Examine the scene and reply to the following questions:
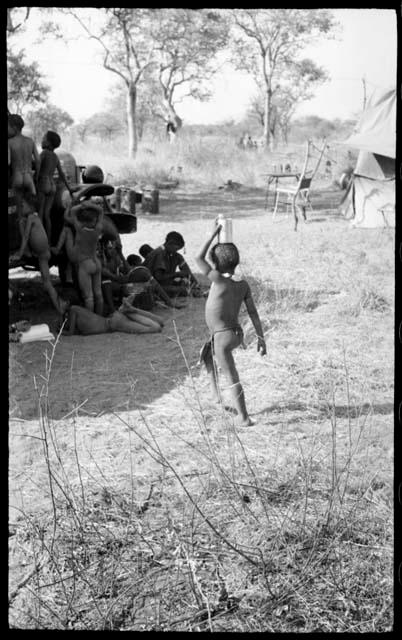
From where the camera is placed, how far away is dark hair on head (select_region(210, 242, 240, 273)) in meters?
3.99

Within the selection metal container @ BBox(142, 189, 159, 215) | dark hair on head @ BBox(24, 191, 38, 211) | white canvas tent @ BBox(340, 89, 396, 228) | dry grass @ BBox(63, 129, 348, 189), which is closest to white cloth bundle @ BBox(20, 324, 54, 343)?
dark hair on head @ BBox(24, 191, 38, 211)

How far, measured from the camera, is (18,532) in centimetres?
305

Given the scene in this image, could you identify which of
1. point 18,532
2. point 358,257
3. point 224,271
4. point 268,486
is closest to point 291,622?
point 268,486

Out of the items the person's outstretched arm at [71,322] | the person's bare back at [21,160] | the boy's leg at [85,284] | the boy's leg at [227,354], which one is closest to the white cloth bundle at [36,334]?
the person's outstretched arm at [71,322]

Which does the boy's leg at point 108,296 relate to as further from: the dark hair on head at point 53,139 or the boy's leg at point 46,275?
the dark hair on head at point 53,139

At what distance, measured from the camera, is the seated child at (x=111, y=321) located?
6145 mm

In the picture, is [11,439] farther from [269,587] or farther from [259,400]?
[269,587]

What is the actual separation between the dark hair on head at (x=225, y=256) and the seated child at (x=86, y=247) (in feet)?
8.40

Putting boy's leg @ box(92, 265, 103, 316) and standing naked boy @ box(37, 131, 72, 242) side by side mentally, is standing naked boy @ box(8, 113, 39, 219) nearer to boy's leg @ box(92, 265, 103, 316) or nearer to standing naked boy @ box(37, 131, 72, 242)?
standing naked boy @ box(37, 131, 72, 242)

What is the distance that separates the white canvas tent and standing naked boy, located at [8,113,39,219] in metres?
6.82

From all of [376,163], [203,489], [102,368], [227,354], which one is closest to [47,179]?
[102,368]

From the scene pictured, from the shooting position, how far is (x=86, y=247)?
6445mm

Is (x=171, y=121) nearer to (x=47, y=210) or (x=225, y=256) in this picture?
(x=47, y=210)

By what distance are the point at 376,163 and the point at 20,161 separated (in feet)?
26.0
